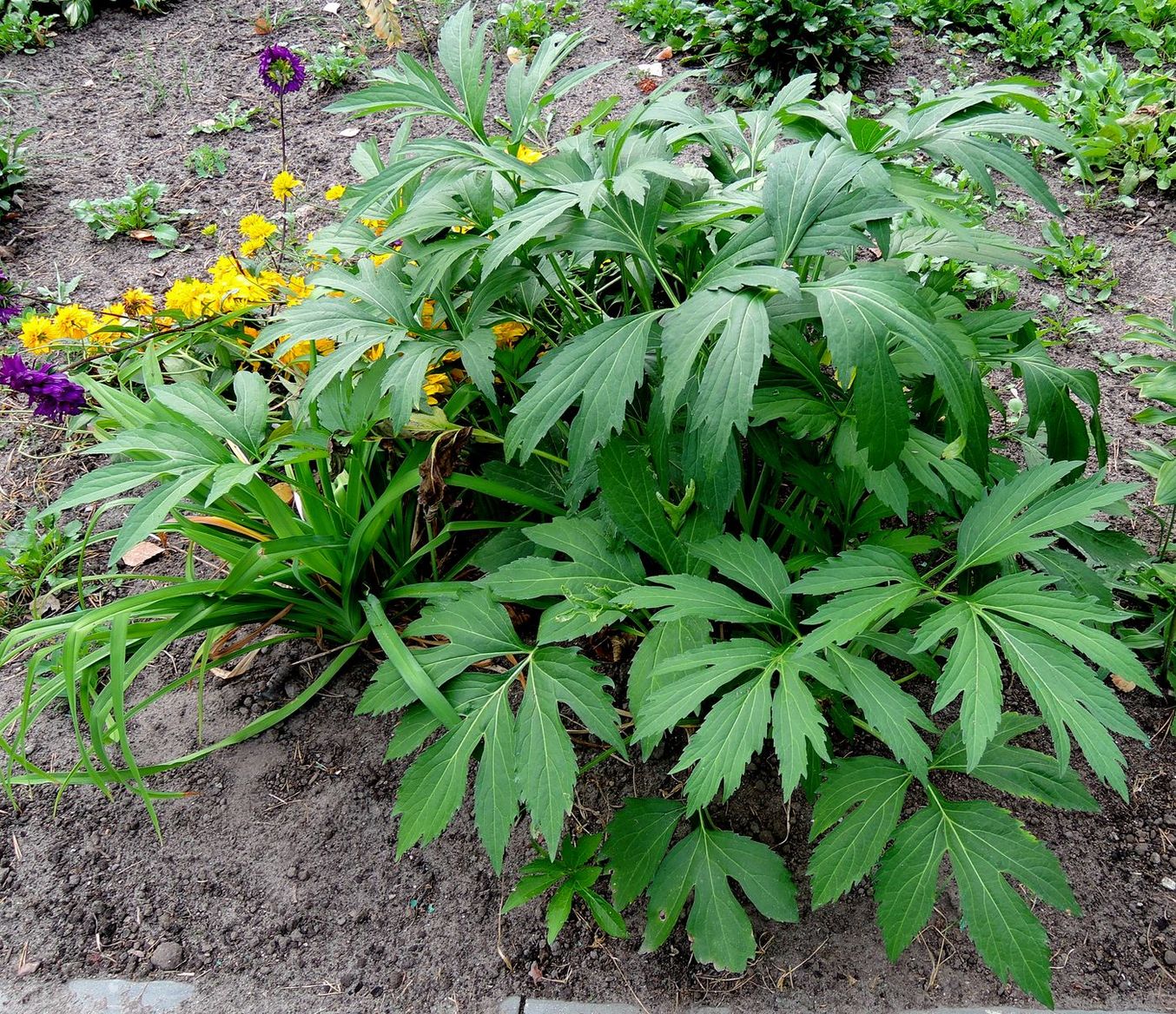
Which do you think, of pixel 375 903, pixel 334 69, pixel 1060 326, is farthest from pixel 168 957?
pixel 334 69

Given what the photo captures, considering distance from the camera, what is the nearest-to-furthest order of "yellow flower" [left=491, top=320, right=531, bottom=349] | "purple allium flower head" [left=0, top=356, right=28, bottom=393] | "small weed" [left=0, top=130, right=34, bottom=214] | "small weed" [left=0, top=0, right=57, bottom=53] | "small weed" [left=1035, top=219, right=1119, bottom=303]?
1. "purple allium flower head" [left=0, top=356, right=28, bottom=393]
2. "yellow flower" [left=491, top=320, right=531, bottom=349]
3. "small weed" [left=1035, top=219, right=1119, bottom=303]
4. "small weed" [left=0, top=130, right=34, bottom=214]
5. "small weed" [left=0, top=0, right=57, bottom=53]

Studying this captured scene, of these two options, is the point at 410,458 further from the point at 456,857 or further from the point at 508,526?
the point at 456,857

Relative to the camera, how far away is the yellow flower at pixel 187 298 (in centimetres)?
248

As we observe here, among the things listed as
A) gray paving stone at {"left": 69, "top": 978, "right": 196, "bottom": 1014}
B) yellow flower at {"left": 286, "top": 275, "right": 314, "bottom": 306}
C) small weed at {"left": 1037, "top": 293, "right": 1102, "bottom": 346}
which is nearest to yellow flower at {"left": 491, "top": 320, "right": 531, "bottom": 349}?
yellow flower at {"left": 286, "top": 275, "right": 314, "bottom": 306}

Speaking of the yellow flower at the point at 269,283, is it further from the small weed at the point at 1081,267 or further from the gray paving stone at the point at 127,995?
the small weed at the point at 1081,267

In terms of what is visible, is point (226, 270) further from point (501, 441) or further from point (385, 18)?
point (385, 18)

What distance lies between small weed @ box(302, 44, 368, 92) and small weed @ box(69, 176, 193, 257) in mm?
1091

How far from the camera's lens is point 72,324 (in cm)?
249

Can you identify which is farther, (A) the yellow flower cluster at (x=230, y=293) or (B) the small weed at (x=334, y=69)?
(B) the small weed at (x=334, y=69)

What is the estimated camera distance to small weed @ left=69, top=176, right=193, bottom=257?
346cm

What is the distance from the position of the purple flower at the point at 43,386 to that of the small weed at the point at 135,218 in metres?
1.49

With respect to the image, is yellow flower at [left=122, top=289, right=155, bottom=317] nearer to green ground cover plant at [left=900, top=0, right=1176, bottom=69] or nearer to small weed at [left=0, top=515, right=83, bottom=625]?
small weed at [left=0, top=515, right=83, bottom=625]

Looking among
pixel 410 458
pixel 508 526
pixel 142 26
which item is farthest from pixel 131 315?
pixel 142 26

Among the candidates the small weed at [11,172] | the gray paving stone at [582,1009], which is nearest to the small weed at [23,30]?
the small weed at [11,172]
